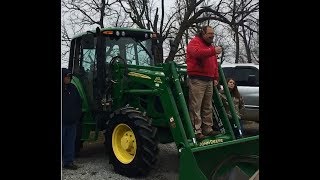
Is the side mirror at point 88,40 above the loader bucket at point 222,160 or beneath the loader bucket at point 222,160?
above

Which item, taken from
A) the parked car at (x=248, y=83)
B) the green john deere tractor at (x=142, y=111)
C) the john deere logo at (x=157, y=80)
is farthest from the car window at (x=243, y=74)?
the john deere logo at (x=157, y=80)

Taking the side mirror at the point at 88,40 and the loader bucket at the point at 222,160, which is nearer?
the loader bucket at the point at 222,160

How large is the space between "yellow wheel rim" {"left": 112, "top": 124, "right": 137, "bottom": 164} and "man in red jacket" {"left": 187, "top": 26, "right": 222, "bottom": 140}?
0.92 metres

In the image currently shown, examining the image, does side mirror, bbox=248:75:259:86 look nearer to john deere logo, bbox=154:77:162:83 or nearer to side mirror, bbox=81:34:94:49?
john deere logo, bbox=154:77:162:83

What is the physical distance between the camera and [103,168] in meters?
→ 6.11

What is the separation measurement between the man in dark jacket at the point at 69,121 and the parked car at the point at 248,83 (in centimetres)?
430

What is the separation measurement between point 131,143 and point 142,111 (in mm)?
628

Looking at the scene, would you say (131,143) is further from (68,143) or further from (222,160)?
(222,160)

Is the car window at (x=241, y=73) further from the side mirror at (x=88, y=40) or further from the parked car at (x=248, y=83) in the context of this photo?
the side mirror at (x=88, y=40)

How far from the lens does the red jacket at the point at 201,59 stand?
16.9 ft

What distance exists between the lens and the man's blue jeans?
6086mm

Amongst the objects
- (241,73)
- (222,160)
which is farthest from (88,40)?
(241,73)

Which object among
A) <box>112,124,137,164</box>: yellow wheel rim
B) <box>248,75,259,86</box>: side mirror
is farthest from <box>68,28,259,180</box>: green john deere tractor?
<box>248,75,259,86</box>: side mirror
